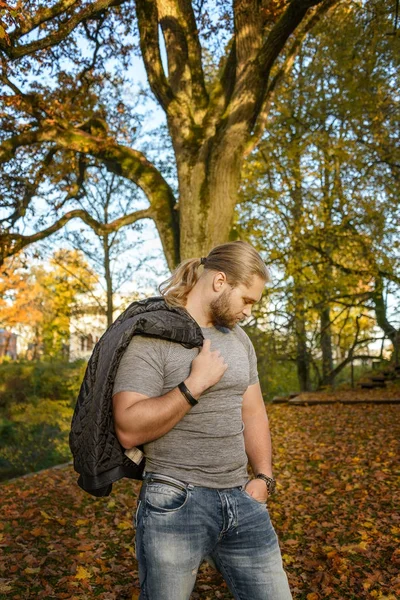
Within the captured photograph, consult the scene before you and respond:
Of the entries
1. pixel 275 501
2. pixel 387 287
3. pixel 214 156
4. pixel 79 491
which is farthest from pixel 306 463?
pixel 387 287

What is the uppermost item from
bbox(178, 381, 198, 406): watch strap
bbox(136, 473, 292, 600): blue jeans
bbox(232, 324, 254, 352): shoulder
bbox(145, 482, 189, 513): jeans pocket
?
bbox(232, 324, 254, 352): shoulder

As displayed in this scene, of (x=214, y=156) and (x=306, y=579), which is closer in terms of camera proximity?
(x=306, y=579)

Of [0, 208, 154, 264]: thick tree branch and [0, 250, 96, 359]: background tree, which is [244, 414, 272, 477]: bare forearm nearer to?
[0, 208, 154, 264]: thick tree branch

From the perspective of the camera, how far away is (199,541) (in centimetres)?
220

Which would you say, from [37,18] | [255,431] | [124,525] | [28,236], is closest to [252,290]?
[255,431]

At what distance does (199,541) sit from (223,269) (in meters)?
1.08

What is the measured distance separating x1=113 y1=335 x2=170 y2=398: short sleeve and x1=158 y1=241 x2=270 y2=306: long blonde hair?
8.9 inches

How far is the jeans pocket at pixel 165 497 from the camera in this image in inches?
86.0

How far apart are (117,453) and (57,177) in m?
10.4

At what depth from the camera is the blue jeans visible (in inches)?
84.0

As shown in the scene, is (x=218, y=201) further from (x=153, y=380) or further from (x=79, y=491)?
(x=153, y=380)

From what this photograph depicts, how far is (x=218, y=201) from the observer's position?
27.8ft

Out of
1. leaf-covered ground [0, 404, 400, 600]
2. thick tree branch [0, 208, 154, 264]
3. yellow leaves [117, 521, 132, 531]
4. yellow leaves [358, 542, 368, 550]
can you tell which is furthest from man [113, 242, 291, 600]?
thick tree branch [0, 208, 154, 264]

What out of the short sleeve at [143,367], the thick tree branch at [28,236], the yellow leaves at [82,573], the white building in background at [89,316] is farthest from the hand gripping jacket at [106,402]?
the white building in background at [89,316]
